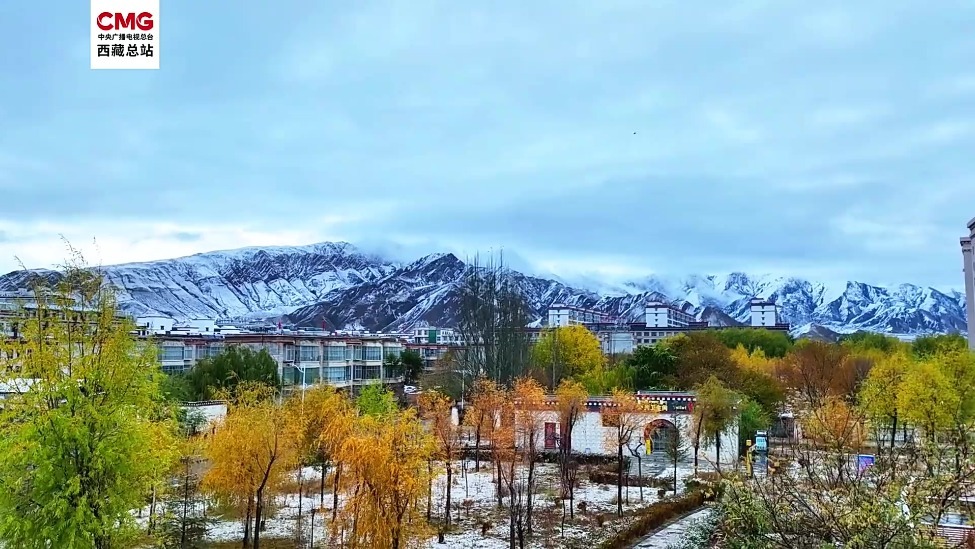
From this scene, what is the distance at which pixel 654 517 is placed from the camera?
780 inches

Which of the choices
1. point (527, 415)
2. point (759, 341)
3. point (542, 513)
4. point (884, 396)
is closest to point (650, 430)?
point (884, 396)

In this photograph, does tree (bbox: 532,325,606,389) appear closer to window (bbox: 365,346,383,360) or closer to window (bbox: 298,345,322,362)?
window (bbox: 365,346,383,360)

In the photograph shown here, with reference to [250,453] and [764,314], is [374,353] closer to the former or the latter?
[250,453]

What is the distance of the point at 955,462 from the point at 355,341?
177ft

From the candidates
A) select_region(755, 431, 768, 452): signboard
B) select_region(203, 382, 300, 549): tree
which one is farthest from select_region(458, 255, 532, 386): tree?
select_region(203, 382, 300, 549): tree

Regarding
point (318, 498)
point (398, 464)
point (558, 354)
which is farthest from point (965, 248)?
point (398, 464)

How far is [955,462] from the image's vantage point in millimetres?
7965

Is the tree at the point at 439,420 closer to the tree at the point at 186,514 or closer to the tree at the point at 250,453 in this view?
the tree at the point at 250,453

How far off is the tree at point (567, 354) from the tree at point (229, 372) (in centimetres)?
1754

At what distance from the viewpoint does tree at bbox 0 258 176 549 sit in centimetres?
998

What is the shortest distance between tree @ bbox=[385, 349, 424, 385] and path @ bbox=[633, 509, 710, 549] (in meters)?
45.5

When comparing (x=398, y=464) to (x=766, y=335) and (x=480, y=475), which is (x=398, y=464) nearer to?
(x=480, y=475)

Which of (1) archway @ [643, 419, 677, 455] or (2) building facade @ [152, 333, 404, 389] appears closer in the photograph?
(1) archway @ [643, 419, 677, 455]

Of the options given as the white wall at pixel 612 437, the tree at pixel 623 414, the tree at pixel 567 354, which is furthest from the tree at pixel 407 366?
the tree at pixel 623 414
